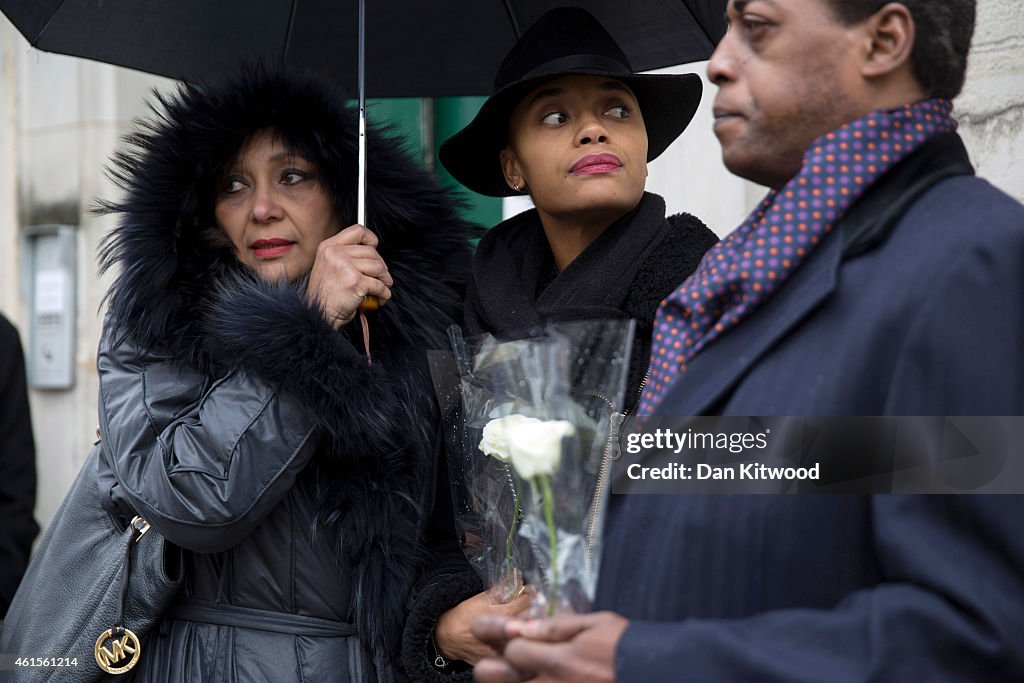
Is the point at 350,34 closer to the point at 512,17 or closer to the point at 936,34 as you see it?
the point at 512,17

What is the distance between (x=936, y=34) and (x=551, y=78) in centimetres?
104

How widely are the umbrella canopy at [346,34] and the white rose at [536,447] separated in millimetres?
1640

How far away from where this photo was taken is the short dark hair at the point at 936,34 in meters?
1.64

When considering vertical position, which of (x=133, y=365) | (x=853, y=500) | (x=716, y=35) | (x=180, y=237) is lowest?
(x=853, y=500)

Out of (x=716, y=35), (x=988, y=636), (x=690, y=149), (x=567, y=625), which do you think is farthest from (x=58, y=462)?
(x=988, y=636)

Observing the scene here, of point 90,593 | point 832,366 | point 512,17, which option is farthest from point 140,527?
point 832,366

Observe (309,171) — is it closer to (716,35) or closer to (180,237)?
(180,237)

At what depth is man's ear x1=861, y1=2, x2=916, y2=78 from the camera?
5.33 feet

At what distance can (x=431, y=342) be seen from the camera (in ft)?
8.89

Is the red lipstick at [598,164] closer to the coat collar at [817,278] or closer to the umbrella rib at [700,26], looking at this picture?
the umbrella rib at [700,26]

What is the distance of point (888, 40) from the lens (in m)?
1.64

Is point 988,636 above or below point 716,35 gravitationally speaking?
below

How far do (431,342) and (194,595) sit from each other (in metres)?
0.78

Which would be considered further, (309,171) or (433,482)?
(309,171)
